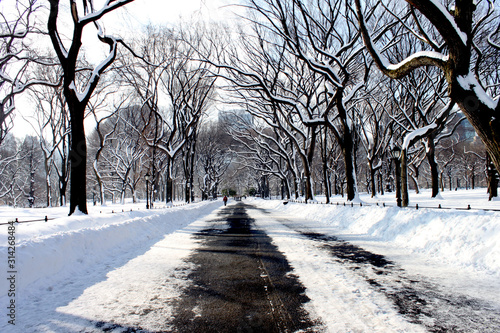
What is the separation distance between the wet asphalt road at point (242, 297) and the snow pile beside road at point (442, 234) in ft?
12.0

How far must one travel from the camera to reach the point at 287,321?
347 centimetres

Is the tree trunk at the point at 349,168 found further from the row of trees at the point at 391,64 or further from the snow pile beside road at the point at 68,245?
the snow pile beside road at the point at 68,245

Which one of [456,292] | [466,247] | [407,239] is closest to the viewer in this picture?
[456,292]

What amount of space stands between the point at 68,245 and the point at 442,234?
889 cm

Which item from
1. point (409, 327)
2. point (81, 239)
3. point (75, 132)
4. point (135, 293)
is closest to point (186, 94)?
point (75, 132)

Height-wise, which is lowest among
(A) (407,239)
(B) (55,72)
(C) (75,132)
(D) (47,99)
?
(A) (407,239)

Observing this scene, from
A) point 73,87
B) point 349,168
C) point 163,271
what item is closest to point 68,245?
point 163,271

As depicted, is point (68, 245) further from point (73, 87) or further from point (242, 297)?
point (73, 87)

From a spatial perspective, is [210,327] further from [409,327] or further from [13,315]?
[13,315]

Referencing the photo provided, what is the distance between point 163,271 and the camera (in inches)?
234

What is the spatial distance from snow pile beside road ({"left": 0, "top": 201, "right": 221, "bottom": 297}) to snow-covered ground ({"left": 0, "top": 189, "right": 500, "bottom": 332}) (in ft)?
0.07

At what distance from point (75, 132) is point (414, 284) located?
13197 millimetres

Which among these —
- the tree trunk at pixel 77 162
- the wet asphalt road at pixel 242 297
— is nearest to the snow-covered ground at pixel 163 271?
the wet asphalt road at pixel 242 297

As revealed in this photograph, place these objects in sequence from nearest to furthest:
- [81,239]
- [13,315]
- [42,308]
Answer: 1. [13,315]
2. [42,308]
3. [81,239]
